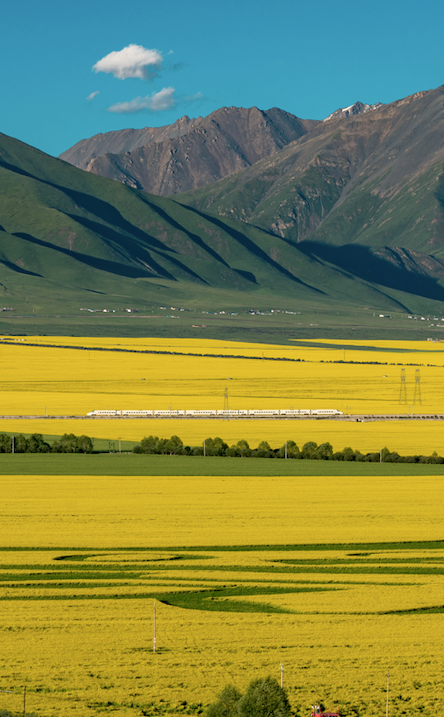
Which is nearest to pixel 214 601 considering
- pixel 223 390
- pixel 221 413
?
pixel 221 413

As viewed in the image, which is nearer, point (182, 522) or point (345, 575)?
point (345, 575)

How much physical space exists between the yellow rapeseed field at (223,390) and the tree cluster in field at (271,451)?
150 inches

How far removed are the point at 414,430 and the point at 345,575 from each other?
54025 mm

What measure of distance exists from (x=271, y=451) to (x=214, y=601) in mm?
41943

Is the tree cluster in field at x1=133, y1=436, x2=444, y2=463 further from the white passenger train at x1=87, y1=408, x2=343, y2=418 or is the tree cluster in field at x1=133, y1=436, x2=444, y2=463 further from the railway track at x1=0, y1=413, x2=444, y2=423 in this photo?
the white passenger train at x1=87, y1=408, x2=343, y2=418

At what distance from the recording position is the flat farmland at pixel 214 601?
922 inches

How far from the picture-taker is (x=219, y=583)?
32.4m

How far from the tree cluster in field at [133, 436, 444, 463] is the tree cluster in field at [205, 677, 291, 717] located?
5023 centimetres

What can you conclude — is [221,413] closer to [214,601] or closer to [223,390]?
[223,390]

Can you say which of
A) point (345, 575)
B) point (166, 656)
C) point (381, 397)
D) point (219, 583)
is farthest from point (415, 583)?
point (381, 397)

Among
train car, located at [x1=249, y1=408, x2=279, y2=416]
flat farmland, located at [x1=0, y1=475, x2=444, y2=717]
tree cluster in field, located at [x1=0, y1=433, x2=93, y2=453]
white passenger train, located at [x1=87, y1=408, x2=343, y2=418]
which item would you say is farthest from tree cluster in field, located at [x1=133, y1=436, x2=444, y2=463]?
train car, located at [x1=249, y1=408, x2=279, y2=416]

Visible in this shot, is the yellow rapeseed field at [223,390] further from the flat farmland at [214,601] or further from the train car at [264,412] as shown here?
the flat farmland at [214,601]

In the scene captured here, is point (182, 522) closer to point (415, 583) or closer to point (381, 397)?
point (415, 583)

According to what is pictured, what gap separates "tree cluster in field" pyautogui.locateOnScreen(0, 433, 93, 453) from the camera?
2872 inches
